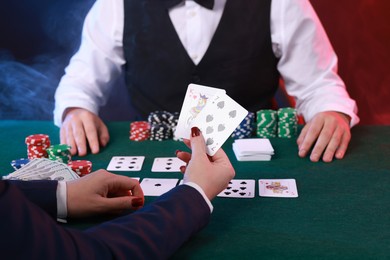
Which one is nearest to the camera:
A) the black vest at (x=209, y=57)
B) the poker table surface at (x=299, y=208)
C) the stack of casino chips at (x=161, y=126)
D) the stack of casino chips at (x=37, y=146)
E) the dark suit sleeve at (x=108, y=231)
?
the dark suit sleeve at (x=108, y=231)

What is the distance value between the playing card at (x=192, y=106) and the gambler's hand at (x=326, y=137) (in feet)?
1.54

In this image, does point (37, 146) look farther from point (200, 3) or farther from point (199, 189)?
point (200, 3)

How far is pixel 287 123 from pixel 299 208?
75cm

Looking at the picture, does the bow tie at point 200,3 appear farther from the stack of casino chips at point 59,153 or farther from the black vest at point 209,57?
the stack of casino chips at point 59,153

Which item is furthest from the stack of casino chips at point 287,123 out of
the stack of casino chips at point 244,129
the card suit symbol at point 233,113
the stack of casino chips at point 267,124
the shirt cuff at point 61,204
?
the shirt cuff at point 61,204

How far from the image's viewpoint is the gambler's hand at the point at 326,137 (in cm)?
201

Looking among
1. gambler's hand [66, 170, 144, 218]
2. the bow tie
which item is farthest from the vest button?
gambler's hand [66, 170, 144, 218]

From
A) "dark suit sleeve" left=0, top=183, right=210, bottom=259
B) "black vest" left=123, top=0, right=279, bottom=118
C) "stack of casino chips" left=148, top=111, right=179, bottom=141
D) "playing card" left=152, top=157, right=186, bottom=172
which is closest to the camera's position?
"dark suit sleeve" left=0, top=183, right=210, bottom=259

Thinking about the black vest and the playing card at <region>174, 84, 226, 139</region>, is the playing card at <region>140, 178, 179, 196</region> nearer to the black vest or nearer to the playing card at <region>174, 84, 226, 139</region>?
the playing card at <region>174, 84, 226, 139</region>

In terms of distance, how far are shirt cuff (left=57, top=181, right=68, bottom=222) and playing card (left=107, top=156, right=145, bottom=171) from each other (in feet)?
1.57

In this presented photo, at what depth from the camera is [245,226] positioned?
4.79 ft

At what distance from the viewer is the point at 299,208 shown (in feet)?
5.15

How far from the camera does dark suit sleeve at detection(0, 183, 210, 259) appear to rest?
101cm

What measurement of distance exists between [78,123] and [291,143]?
90cm
